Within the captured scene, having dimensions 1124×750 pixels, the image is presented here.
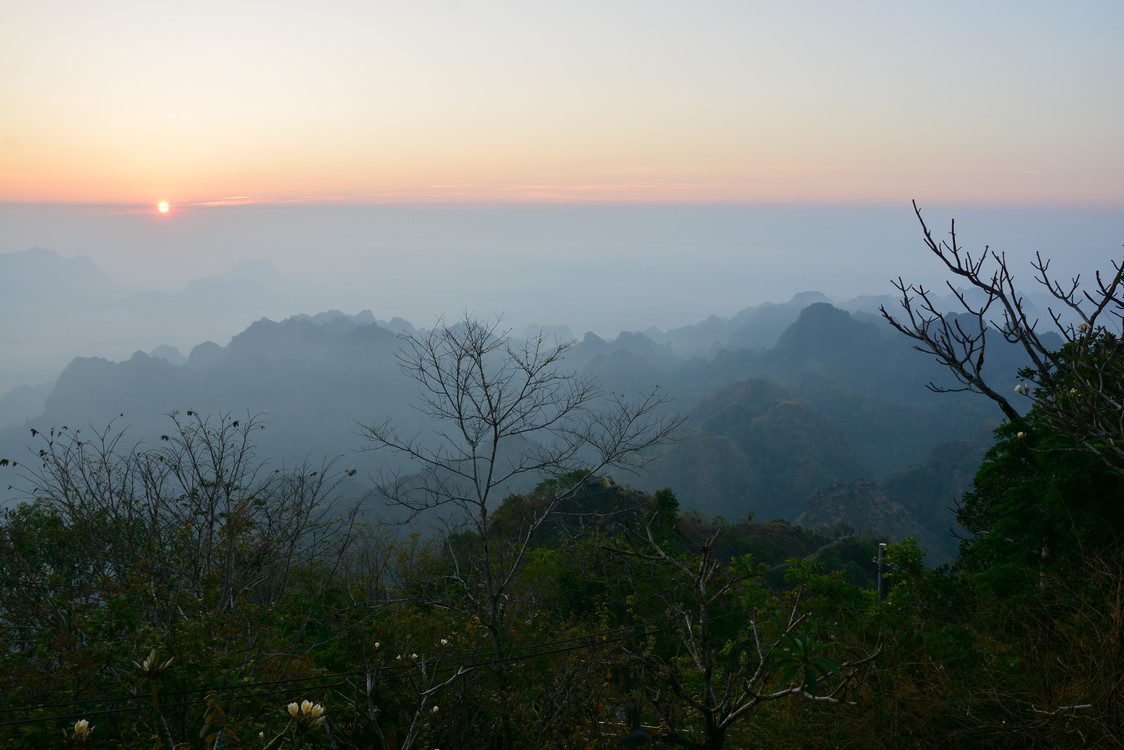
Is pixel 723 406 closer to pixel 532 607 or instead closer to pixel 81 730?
pixel 532 607

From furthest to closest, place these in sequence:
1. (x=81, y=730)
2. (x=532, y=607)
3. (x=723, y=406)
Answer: (x=723, y=406)
(x=532, y=607)
(x=81, y=730)

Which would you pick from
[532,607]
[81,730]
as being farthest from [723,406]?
[81,730]

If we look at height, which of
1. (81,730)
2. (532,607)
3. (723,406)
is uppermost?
(81,730)

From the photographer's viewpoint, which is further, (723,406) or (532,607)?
(723,406)

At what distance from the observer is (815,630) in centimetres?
835

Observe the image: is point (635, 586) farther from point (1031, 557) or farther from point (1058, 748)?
point (1058, 748)

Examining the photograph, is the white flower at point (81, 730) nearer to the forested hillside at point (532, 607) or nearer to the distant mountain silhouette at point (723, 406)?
the forested hillside at point (532, 607)

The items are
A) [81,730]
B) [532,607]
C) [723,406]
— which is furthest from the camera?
[723,406]

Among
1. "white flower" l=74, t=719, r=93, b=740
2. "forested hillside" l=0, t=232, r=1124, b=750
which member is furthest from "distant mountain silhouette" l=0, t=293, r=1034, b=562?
"white flower" l=74, t=719, r=93, b=740

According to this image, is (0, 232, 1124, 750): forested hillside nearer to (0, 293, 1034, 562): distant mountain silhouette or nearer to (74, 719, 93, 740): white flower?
(74, 719, 93, 740): white flower

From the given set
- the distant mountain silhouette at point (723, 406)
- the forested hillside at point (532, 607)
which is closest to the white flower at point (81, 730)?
the forested hillside at point (532, 607)

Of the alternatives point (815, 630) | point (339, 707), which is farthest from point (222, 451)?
point (815, 630)

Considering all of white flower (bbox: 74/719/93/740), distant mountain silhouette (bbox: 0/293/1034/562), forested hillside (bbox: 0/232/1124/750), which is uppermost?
white flower (bbox: 74/719/93/740)

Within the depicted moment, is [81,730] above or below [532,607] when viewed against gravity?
above
